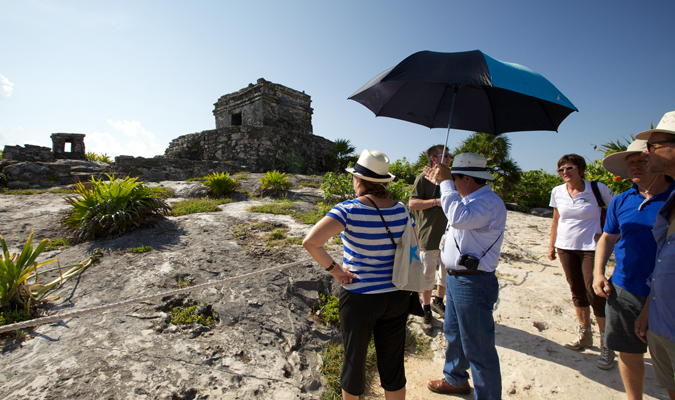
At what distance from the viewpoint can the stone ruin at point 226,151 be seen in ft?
34.2

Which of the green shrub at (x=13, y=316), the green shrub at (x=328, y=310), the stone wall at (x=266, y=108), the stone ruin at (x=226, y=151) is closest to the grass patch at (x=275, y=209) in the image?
the green shrub at (x=328, y=310)

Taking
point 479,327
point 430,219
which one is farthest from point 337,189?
point 479,327

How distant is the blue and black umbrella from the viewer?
2162 millimetres

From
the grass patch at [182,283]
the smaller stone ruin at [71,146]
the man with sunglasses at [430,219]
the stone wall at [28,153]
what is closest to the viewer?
the man with sunglasses at [430,219]

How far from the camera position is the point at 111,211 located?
16.4 feet

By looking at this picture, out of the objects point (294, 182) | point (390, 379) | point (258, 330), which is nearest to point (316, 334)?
point (258, 330)

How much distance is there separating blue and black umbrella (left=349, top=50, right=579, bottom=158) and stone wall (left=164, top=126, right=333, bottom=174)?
35.9 ft

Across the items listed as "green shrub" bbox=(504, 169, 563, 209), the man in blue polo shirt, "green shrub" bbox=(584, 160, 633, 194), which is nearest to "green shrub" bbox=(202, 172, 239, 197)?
the man in blue polo shirt

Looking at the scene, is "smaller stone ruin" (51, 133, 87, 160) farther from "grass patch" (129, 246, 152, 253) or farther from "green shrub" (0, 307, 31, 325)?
"green shrub" (0, 307, 31, 325)

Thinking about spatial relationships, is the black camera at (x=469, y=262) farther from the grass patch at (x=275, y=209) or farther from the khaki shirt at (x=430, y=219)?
the grass patch at (x=275, y=209)

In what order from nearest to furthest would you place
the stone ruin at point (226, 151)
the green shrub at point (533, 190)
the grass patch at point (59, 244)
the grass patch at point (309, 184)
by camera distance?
the grass patch at point (59, 244) < the grass patch at point (309, 184) < the stone ruin at point (226, 151) < the green shrub at point (533, 190)

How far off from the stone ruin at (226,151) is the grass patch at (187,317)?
29.5 ft

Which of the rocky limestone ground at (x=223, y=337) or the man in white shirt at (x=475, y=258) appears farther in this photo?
the rocky limestone ground at (x=223, y=337)

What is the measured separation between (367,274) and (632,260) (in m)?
1.77
